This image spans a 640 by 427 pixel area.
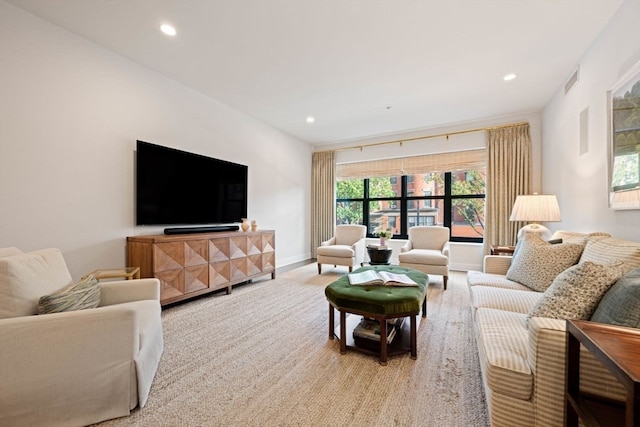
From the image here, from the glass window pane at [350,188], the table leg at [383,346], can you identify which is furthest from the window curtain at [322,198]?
the table leg at [383,346]

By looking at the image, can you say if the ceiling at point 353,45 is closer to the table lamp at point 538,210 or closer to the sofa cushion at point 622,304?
the table lamp at point 538,210

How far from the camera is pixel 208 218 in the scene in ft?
Result: 11.9

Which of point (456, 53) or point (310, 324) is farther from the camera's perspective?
point (456, 53)

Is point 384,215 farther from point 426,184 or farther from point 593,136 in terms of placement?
point 593,136

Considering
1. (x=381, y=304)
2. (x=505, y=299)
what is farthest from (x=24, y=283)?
(x=505, y=299)

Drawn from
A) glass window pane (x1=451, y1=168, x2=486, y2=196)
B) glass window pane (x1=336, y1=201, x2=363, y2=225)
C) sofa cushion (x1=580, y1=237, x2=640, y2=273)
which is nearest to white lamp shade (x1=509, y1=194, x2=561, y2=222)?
sofa cushion (x1=580, y1=237, x2=640, y2=273)

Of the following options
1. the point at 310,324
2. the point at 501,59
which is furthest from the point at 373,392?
the point at 501,59

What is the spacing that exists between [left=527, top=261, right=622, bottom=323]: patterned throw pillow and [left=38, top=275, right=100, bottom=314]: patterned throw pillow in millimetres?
2417

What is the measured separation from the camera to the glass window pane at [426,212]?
508 centimetres

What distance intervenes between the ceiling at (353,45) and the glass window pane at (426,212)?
6.11 ft

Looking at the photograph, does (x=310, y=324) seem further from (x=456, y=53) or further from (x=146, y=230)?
(x=456, y=53)

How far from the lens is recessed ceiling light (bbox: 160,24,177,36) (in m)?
2.32

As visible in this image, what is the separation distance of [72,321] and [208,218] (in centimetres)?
244

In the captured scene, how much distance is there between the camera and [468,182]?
4.81m
